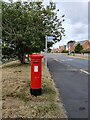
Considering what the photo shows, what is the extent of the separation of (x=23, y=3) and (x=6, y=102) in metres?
20.9

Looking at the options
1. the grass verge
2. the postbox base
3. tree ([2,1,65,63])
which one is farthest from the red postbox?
tree ([2,1,65,63])

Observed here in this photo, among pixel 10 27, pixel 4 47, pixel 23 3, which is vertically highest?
pixel 23 3

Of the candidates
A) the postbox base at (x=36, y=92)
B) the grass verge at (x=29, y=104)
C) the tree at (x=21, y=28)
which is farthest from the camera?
the tree at (x=21, y=28)

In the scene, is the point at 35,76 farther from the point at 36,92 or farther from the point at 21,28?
the point at 21,28

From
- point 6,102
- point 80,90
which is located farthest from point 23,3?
point 6,102

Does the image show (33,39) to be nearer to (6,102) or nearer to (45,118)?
(6,102)

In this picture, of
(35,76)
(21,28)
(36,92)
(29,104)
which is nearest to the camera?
(29,104)

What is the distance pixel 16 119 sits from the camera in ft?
19.8

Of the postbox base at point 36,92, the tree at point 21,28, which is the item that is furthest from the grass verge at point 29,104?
the tree at point 21,28

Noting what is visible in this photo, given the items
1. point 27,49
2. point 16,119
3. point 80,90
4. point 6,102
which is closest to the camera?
point 16,119

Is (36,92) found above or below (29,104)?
above

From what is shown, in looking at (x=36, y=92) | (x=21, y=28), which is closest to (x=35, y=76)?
(x=36, y=92)

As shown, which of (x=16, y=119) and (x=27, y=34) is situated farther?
(x=27, y=34)

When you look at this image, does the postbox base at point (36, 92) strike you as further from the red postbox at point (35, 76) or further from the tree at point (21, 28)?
the tree at point (21, 28)
